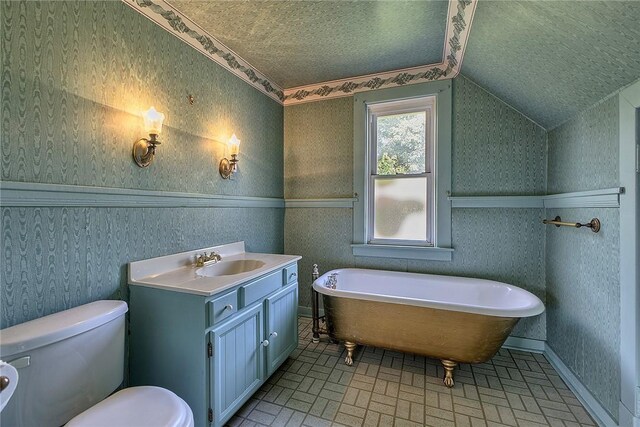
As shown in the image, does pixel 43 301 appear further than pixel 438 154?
No

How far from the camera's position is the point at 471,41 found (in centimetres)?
204

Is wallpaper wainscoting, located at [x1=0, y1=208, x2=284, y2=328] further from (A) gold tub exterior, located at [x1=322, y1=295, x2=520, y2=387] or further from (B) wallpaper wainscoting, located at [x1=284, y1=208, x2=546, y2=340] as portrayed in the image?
(B) wallpaper wainscoting, located at [x1=284, y1=208, x2=546, y2=340]

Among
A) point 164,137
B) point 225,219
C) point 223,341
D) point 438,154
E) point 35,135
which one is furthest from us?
point 438,154

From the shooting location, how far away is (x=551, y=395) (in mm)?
1888

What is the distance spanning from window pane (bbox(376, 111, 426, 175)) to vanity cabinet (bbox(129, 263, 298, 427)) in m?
1.87

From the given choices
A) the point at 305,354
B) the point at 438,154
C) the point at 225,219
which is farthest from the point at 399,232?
the point at 225,219

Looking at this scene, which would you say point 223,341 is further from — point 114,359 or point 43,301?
point 43,301

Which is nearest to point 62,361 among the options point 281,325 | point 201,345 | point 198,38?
point 201,345

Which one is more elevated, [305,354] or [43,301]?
[43,301]

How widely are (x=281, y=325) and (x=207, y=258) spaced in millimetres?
725

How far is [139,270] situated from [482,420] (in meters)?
2.18

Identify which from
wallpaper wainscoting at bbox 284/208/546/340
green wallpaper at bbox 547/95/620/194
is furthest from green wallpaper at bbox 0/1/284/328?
green wallpaper at bbox 547/95/620/194

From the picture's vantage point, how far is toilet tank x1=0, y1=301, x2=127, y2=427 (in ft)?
3.25

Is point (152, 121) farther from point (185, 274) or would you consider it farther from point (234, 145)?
point (185, 274)
